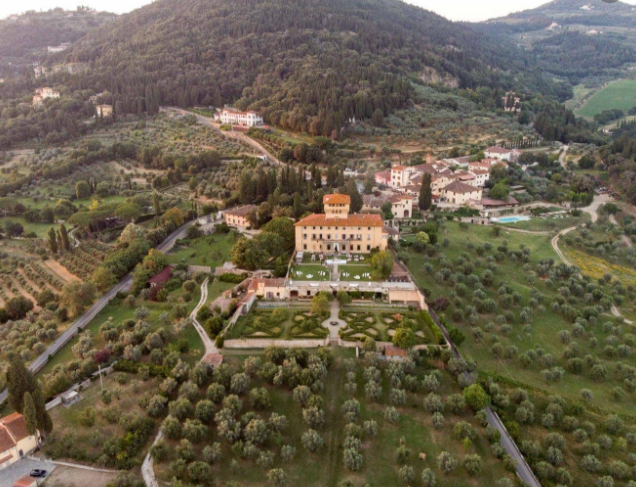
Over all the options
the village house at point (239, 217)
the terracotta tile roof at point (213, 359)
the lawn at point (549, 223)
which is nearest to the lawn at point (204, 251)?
the village house at point (239, 217)

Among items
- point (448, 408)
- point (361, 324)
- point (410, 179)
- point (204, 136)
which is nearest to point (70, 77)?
point (204, 136)

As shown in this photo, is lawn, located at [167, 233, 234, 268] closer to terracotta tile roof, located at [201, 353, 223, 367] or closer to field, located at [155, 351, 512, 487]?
terracotta tile roof, located at [201, 353, 223, 367]

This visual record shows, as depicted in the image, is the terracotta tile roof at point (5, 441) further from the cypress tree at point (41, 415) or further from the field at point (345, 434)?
the field at point (345, 434)

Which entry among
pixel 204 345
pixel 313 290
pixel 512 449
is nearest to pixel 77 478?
pixel 204 345

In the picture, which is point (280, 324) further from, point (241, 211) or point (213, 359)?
point (241, 211)

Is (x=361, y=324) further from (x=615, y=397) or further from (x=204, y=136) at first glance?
(x=204, y=136)

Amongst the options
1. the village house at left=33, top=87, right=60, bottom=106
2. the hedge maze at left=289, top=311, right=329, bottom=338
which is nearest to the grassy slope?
the hedge maze at left=289, top=311, right=329, bottom=338
